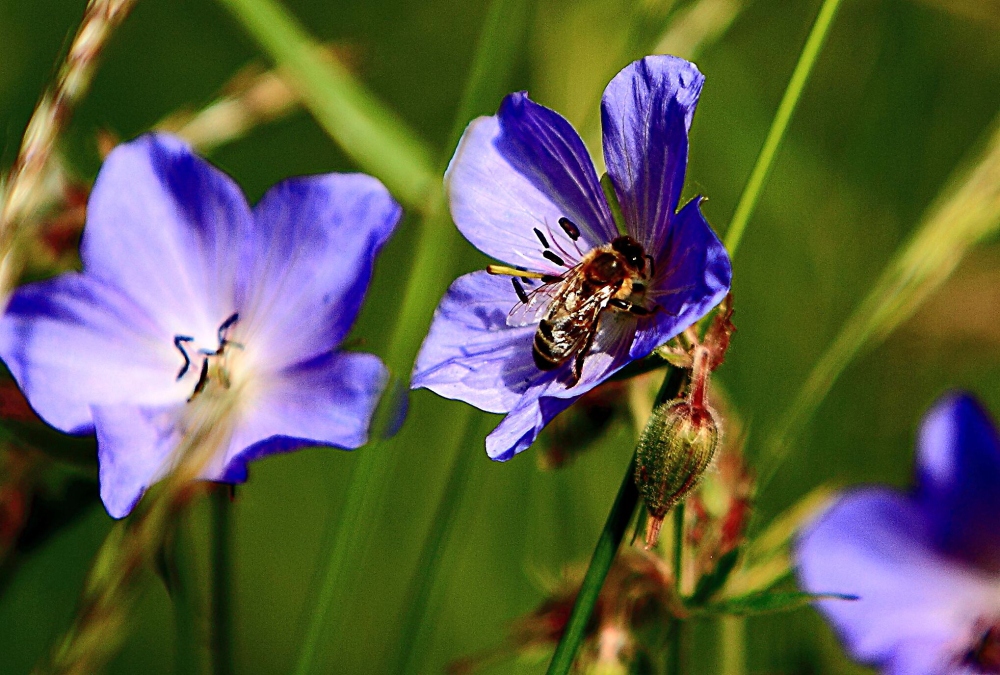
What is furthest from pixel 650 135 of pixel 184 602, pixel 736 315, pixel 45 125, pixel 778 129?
pixel 736 315

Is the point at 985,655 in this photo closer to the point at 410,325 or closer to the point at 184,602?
the point at 410,325

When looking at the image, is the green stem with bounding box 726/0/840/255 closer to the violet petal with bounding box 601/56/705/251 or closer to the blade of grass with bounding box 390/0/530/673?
the violet petal with bounding box 601/56/705/251

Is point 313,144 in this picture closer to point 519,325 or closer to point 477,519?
point 477,519

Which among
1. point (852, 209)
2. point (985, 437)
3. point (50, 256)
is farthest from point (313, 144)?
point (985, 437)

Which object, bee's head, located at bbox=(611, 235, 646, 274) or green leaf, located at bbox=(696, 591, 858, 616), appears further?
bee's head, located at bbox=(611, 235, 646, 274)

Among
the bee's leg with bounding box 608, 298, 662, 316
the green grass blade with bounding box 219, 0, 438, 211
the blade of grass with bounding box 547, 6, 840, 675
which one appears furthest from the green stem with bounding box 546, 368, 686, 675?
the green grass blade with bounding box 219, 0, 438, 211

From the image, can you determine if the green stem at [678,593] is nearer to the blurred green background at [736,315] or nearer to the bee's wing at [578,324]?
the bee's wing at [578,324]

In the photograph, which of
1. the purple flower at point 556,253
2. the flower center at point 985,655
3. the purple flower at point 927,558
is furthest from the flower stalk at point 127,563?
the flower center at point 985,655
